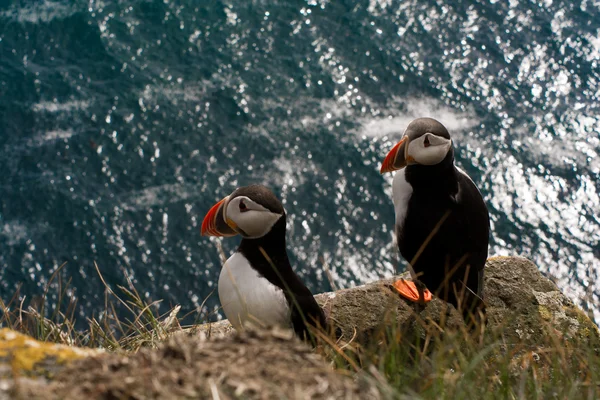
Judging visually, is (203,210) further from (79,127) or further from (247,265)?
(247,265)

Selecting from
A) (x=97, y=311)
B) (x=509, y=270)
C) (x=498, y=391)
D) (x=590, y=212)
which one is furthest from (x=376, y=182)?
(x=498, y=391)

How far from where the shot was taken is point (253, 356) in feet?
9.75

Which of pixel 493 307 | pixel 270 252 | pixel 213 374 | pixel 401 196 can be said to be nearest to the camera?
pixel 213 374

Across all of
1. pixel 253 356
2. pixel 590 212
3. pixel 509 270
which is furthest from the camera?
pixel 590 212

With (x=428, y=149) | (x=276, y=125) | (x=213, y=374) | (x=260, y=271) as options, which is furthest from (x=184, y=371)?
(x=276, y=125)

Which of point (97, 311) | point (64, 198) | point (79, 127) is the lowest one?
point (97, 311)

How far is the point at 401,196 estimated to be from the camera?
688cm

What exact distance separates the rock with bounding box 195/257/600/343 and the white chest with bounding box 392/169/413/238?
612 millimetres

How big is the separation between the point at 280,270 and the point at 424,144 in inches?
64.0

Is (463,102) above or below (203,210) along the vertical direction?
above

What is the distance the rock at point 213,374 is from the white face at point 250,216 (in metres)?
2.68

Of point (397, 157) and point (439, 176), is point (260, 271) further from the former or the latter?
point (439, 176)

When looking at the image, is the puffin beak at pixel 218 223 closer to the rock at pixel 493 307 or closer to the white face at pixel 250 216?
the white face at pixel 250 216

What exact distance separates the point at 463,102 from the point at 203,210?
1113 cm
